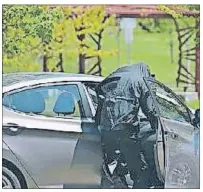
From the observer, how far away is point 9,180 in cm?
430

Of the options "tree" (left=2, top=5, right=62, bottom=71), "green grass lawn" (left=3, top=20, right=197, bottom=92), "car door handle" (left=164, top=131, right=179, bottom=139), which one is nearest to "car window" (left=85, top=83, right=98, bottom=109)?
"green grass lawn" (left=3, top=20, right=197, bottom=92)

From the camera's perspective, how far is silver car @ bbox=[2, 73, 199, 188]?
13.8ft

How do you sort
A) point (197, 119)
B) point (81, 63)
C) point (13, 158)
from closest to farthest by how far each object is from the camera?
point (13, 158) → point (197, 119) → point (81, 63)

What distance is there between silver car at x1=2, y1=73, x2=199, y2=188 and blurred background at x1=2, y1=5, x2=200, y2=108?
5.9 inches

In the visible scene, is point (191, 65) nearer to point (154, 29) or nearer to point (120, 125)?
point (154, 29)

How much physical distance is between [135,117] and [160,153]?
12.8 inches

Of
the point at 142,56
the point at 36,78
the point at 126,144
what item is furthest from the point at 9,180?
the point at 142,56

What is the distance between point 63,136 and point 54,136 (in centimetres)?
6

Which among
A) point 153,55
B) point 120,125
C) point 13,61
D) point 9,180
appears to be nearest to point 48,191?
point 9,180

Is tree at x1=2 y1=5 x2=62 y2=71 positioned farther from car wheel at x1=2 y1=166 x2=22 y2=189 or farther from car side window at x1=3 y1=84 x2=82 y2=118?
car wheel at x1=2 y1=166 x2=22 y2=189

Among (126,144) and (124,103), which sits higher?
(124,103)

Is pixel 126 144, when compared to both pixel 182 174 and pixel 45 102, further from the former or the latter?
pixel 45 102

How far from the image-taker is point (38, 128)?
4199 mm

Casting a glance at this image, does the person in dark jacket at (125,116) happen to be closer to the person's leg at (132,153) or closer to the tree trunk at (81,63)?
the person's leg at (132,153)
